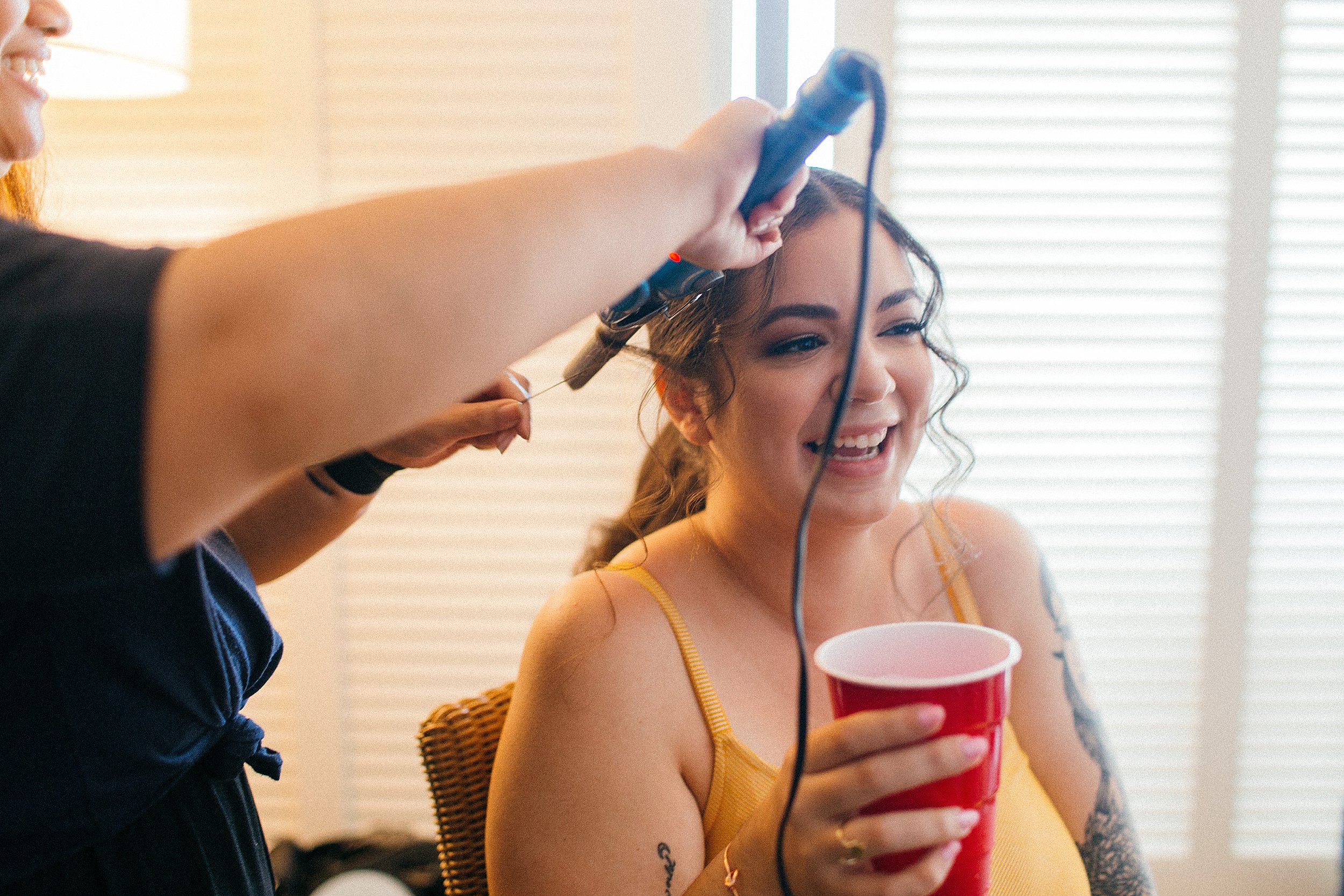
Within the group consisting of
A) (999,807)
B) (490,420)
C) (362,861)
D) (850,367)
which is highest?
(850,367)

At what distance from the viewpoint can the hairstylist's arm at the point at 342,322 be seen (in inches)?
15.6

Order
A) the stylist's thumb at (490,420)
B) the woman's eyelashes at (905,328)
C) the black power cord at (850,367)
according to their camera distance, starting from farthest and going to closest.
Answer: the woman's eyelashes at (905,328) < the stylist's thumb at (490,420) < the black power cord at (850,367)

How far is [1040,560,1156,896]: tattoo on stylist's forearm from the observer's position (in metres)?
1.20

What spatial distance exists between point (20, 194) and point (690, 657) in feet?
2.85

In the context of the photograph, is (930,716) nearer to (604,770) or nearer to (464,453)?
(604,770)

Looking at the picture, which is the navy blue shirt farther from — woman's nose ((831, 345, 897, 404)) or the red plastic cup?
woman's nose ((831, 345, 897, 404))

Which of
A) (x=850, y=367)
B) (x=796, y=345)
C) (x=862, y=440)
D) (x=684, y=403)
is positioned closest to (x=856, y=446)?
(x=862, y=440)

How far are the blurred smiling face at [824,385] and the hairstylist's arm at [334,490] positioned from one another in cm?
29

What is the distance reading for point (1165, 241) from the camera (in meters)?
1.93

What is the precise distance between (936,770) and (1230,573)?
5.68 ft

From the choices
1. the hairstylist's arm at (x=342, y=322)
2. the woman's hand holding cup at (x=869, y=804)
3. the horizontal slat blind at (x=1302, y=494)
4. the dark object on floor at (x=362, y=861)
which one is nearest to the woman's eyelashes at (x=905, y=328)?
the woman's hand holding cup at (x=869, y=804)

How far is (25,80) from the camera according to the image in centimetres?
77

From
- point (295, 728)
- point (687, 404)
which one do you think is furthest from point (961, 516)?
point (295, 728)

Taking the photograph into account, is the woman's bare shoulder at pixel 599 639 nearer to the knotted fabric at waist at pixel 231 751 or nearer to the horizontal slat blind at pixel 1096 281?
the knotted fabric at waist at pixel 231 751
